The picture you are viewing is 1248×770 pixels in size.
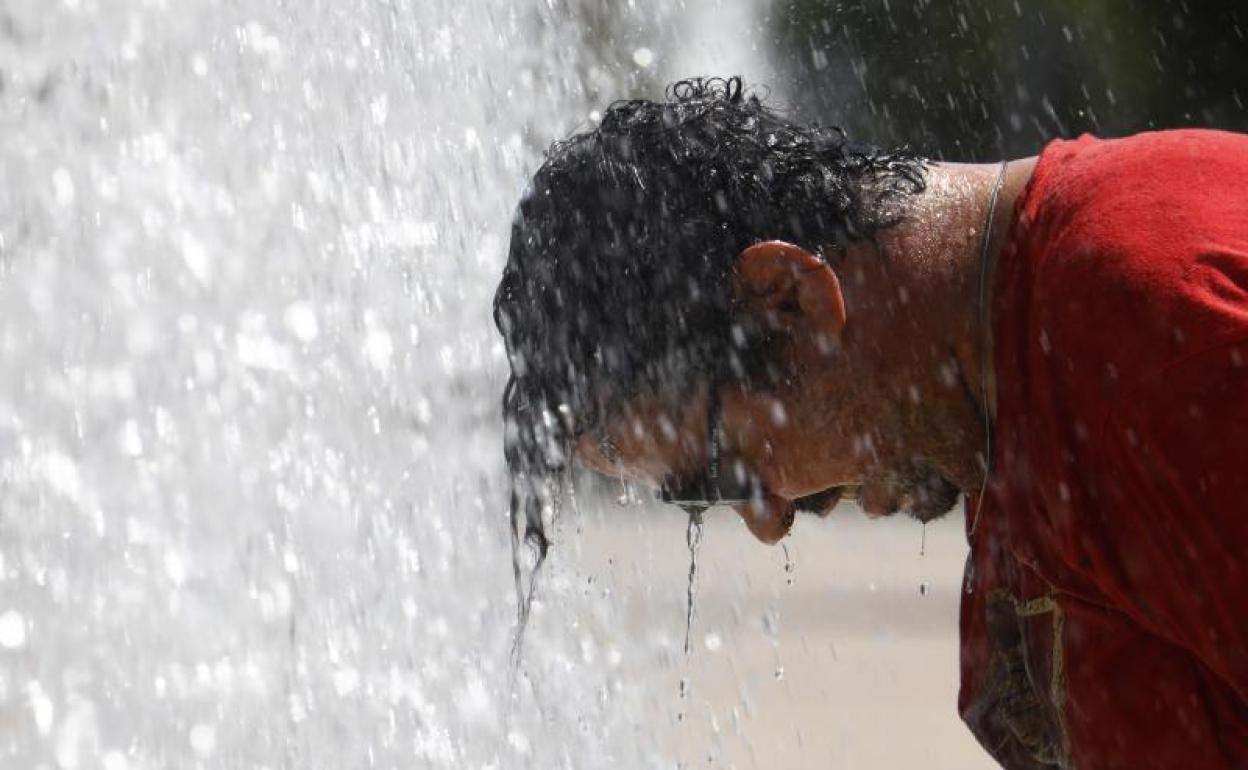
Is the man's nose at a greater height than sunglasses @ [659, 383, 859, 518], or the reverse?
sunglasses @ [659, 383, 859, 518]

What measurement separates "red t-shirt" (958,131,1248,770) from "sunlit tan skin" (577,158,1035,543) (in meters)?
0.08

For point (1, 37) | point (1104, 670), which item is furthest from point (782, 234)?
point (1, 37)

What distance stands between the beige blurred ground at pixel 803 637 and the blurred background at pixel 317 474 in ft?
0.06

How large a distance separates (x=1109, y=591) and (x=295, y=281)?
11.7 ft

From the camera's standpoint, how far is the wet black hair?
1.98 m

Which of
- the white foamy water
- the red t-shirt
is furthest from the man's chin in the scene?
the white foamy water

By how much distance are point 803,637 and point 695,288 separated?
3.63 metres

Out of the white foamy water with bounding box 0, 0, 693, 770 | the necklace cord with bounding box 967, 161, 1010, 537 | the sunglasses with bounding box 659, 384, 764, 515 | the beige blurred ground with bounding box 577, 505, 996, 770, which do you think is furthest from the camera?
the beige blurred ground with bounding box 577, 505, 996, 770

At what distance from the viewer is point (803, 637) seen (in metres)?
5.46

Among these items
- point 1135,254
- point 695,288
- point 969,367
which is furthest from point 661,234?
point 1135,254

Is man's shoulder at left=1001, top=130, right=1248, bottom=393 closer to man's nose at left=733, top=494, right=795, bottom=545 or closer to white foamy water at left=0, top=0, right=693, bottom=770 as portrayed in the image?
man's nose at left=733, top=494, right=795, bottom=545

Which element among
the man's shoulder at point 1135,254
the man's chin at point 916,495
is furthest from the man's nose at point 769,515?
the man's shoulder at point 1135,254

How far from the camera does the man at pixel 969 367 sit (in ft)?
5.27

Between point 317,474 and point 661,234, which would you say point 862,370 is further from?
point 317,474
